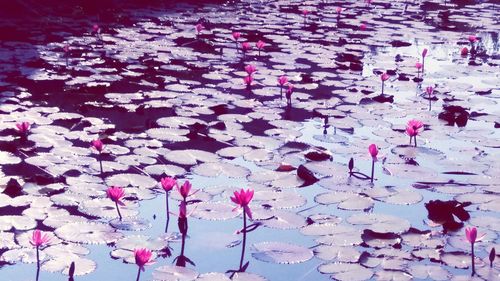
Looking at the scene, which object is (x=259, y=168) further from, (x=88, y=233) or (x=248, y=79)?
(x=248, y=79)

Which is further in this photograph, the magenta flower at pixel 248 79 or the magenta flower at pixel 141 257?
the magenta flower at pixel 248 79

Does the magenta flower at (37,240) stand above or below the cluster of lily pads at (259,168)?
above

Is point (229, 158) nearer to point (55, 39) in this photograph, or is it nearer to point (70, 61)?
point (70, 61)

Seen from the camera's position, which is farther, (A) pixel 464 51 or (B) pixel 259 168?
(A) pixel 464 51

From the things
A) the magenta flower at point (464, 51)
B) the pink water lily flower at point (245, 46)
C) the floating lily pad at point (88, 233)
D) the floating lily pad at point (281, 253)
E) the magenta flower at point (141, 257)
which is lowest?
the floating lily pad at point (281, 253)

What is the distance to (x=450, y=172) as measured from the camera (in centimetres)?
365

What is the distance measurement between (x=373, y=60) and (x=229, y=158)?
133 inches

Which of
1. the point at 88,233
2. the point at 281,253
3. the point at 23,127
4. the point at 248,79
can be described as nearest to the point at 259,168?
the point at 281,253

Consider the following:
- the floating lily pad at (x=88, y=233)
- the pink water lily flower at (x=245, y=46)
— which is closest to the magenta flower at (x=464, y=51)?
the pink water lily flower at (x=245, y=46)

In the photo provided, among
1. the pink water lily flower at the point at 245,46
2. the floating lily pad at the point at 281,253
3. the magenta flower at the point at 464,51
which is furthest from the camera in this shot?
the magenta flower at the point at 464,51

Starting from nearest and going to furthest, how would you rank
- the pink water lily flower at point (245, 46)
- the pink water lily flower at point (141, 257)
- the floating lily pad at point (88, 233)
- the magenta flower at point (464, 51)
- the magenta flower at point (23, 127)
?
the pink water lily flower at point (141, 257) < the floating lily pad at point (88, 233) < the magenta flower at point (23, 127) < the pink water lily flower at point (245, 46) < the magenta flower at point (464, 51)

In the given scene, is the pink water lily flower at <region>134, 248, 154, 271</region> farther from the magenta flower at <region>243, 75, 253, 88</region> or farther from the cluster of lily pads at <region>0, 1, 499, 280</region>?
the magenta flower at <region>243, 75, 253, 88</region>

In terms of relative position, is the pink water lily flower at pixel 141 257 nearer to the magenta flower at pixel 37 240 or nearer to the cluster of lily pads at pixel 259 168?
the cluster of lily pads at pixel 259 168

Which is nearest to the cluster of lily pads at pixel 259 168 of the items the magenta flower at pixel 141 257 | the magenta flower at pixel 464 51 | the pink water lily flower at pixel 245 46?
the magenta flower at pixel 141 257
